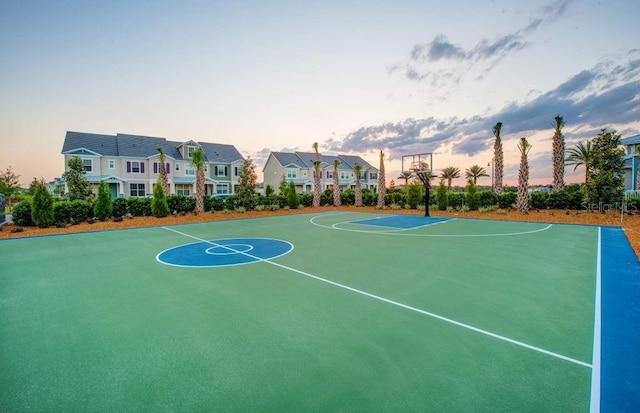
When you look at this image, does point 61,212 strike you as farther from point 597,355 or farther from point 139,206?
point 597,355

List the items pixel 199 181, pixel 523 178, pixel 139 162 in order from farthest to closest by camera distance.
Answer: pixel 139 162 < pixel 199 181 < pixel 523 178

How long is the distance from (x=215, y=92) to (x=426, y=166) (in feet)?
78.4

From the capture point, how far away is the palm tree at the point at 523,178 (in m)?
17.4

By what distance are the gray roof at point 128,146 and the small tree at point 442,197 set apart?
2674 centimetres

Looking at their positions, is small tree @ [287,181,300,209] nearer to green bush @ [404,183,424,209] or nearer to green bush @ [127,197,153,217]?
green bush @ [404,183,424,209]

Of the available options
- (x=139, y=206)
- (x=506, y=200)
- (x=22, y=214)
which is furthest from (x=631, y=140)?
(x=22, y=214)

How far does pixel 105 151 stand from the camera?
29.1 m

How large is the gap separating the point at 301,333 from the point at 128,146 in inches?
→ 1393

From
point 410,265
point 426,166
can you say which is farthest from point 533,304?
point 426,166

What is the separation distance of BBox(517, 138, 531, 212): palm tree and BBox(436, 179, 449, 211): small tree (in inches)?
179

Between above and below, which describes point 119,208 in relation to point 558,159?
below

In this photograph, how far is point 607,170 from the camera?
15.6 m

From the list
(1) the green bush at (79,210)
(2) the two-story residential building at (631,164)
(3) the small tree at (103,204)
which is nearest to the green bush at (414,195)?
(2) the two-story residential building at (631,164)

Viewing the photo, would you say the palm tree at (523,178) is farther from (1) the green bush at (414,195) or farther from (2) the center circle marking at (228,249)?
(2) the center circle marking at (228,249)
